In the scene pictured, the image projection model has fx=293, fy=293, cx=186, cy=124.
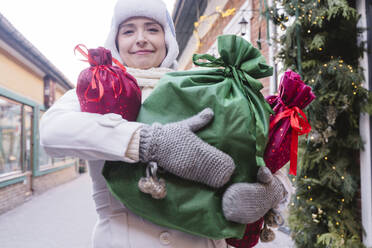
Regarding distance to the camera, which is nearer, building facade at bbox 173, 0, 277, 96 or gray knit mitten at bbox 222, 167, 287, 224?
gray knit mitten at bbox 222, 167, 287, 224

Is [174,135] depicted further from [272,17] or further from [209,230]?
[272,17]

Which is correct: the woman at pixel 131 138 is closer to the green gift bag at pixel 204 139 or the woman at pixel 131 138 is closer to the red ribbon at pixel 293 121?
the green gift bag at pixel 204 139

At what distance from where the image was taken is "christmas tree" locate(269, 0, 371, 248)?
267cm

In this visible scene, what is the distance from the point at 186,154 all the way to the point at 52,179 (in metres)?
12.5

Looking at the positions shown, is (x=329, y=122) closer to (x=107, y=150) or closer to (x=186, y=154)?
(x=186, y=154)

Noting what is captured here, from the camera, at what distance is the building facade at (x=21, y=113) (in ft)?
24.6

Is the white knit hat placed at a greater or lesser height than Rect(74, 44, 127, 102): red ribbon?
greater

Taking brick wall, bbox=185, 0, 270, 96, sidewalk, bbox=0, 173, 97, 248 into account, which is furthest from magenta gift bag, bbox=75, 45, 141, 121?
sidewalk, bbox=0, 173, 97, 248

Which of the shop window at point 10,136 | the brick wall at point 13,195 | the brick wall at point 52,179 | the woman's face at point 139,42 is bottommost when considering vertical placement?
the brick wall at point 52,179

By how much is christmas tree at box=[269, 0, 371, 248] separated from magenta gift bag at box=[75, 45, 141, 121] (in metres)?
2.12

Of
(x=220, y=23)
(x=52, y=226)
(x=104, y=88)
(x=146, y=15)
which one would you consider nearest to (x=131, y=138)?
(x=104, y=88)

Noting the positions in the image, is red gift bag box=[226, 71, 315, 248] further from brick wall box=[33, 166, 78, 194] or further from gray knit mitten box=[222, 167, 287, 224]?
brick wall box=[33, 166, 78, 194]

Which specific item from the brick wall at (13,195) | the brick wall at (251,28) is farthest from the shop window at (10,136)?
the brick wall at (251,28)

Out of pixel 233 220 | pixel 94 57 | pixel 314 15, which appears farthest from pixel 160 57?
pixel 314 15
